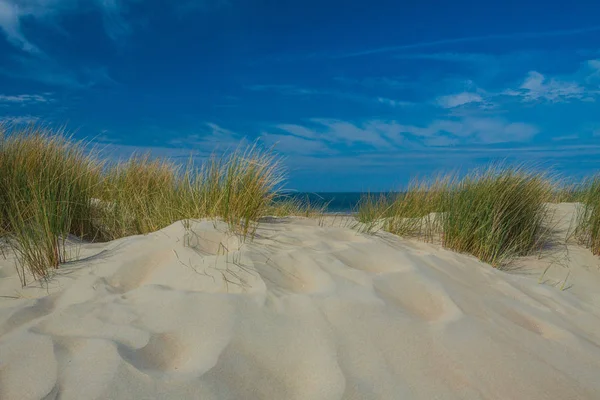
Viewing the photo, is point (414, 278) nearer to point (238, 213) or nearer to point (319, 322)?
point (319, 322)

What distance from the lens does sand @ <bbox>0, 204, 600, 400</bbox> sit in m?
1.50

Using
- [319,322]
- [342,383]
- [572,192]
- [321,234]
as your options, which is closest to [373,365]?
[342,383]

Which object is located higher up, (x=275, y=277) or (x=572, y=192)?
(x=572, y=192)

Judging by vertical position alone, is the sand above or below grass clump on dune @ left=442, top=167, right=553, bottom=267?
below

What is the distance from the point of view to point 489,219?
3.99 meters

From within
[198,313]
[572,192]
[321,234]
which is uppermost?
[572,192]

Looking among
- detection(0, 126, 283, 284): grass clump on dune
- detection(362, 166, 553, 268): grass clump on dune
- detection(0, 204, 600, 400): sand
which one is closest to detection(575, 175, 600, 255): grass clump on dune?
detection(362, 166, 553, 268): grass clump on dune

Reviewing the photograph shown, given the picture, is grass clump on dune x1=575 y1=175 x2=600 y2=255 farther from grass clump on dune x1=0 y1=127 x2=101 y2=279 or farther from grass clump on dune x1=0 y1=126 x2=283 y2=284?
grass clump on dune x1=0 y1=127 x2=101 y2=279

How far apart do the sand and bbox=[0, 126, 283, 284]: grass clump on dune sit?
0.22 metres

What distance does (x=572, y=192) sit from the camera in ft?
25.8

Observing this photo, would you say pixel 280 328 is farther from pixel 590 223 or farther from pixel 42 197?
pixel 590 223

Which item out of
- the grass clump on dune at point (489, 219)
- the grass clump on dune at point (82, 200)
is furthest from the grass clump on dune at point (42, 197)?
the grass clump on dune at point (489, 219)

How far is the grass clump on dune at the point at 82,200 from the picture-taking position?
276 centimetres

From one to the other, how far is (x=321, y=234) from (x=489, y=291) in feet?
3.76
